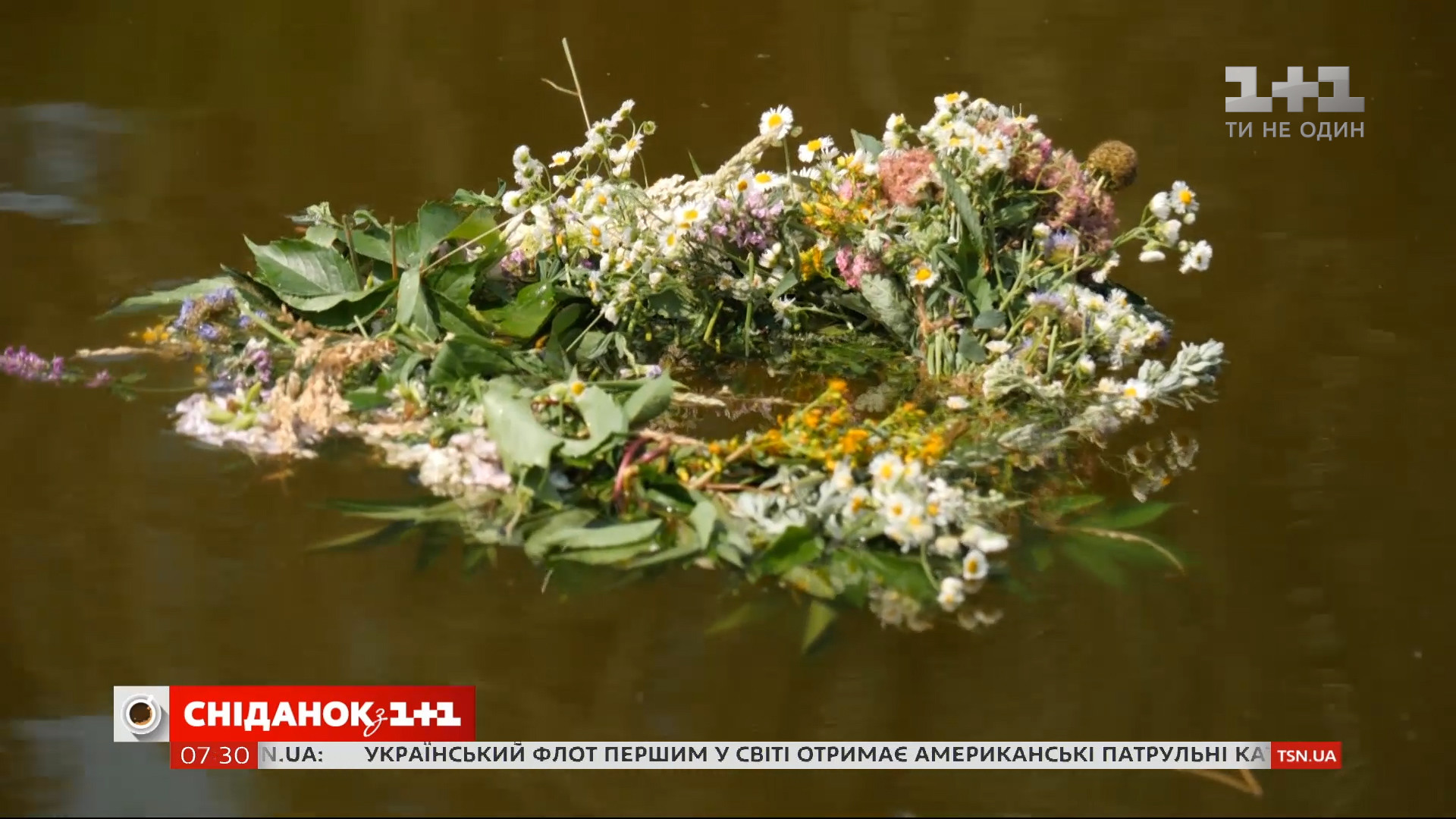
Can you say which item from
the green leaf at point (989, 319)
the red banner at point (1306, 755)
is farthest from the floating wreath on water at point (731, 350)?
the red banner at point (1306, 755)

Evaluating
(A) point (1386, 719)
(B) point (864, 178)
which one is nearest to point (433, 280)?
(B) point (864, 178)

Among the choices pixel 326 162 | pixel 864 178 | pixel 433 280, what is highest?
pixel 326 162

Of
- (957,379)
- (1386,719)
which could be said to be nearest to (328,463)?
(957,379)

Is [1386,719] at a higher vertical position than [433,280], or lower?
lower

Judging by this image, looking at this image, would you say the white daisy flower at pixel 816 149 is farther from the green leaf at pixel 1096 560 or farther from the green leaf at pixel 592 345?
the green leaf at pixel 1096 560

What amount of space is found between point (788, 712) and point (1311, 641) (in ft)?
2.14

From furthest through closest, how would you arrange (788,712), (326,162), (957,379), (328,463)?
(326,162), (957,379), (328,463), (788,712)

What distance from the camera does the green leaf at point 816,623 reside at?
1.71 meters

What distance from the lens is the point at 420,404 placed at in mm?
2109

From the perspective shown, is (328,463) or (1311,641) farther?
(328,463)

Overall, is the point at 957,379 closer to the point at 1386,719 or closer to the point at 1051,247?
the point at 1051,247

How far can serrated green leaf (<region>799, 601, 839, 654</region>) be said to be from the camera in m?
1.71

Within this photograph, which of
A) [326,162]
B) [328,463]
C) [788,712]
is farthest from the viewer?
[326,162]

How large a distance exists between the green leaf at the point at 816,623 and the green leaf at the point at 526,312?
84 centimetres
